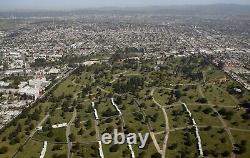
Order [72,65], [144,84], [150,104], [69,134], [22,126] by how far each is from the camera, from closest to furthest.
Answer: [69,134]
[22,126]
[150,104]
[144,84]
[72,65]

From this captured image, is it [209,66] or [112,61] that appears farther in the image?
[112,61]

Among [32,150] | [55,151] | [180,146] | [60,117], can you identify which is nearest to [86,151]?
[55,151]

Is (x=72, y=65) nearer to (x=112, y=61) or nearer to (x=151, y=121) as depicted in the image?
(x=112, y=61)

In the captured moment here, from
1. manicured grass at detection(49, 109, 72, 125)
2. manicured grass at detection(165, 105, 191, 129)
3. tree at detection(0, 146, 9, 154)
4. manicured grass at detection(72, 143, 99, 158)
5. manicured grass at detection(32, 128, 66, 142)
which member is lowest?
tree at detection(0, 146, 9, 154)

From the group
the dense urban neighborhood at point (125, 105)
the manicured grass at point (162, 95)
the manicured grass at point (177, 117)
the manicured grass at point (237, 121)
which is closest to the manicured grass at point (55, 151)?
the dense urban neighborhood at point (125, 105)

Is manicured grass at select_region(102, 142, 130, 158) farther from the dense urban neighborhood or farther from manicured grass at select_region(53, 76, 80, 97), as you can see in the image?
manicured grass at select_region(53, 76, 80, 97)

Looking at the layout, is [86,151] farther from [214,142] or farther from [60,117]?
[214,142]

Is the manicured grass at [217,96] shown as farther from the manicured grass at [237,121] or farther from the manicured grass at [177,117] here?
the manicured grass at [177,117]

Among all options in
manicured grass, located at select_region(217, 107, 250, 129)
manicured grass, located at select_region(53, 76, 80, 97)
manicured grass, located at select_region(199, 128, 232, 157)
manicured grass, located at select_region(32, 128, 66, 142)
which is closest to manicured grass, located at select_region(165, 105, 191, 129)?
manicured grass, located at select_region(199, 128, 232, 157)

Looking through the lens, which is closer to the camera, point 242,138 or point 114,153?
point 114,153

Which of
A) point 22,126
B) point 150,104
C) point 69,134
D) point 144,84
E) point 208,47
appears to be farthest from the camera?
point 208,47

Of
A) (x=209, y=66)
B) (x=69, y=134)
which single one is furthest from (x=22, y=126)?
(x=209, y=66)
